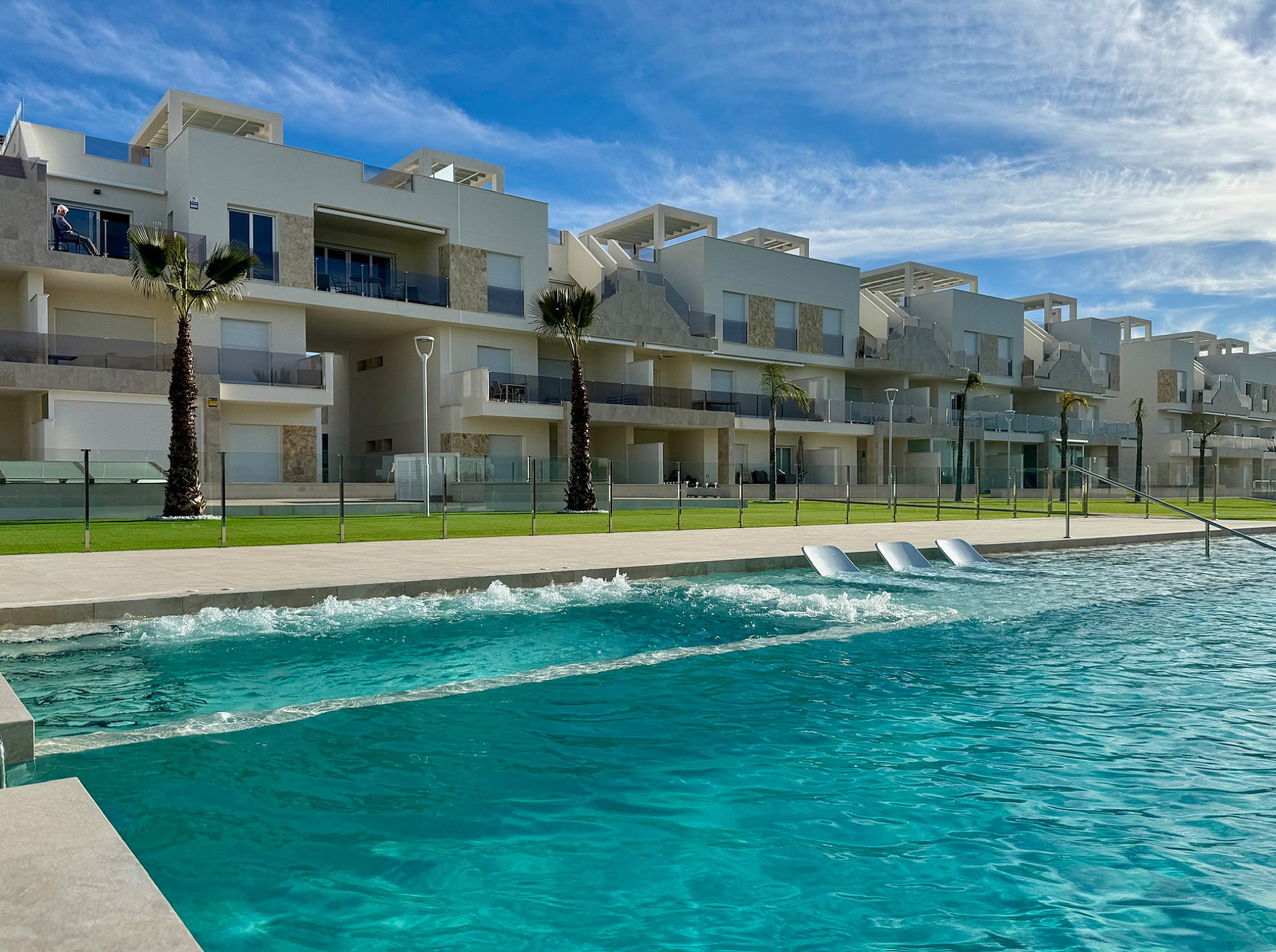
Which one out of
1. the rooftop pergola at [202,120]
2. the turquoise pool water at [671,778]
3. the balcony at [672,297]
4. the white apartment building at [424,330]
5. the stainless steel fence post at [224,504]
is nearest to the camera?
the turquoise pool water at [671,778]

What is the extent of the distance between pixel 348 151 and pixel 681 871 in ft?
116

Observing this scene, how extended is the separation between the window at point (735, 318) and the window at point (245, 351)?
21575 millimetres

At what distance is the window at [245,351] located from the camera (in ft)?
98.9

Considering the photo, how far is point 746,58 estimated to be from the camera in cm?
1867

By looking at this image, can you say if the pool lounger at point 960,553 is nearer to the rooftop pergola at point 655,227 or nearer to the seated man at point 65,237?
the seated man at point 65,237

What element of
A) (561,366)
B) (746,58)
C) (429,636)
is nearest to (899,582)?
(429,636)

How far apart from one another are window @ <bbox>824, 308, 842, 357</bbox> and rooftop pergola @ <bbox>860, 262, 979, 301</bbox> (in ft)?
27.1

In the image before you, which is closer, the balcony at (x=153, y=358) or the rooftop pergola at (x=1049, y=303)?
Answer: the balcony at (x=153, y=358)

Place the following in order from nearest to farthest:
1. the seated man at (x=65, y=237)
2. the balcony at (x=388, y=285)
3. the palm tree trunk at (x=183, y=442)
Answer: the palm tree trunk at (x=183, y=442)
the seated man at (x=65, y=237)
the balcony at (x=388, y=285)

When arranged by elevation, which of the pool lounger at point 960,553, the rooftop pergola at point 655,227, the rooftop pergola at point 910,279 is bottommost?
the pool lounger at point 960,553

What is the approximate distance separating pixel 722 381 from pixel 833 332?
7.86m

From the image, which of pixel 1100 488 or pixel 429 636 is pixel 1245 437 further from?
pixel 429 636

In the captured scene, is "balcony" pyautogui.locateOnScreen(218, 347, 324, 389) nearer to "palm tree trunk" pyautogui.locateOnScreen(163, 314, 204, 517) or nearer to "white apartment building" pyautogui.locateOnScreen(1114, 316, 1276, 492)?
"palm tree trunk" pyautogui.locateOnScreen(163, 314, 204, 517)

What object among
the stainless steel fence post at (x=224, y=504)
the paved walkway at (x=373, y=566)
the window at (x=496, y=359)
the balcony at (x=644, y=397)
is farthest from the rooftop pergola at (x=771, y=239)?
the stainless steel fence post at (x=224, y=504)
